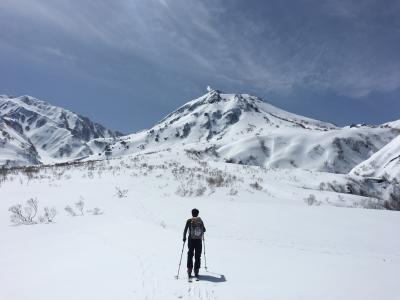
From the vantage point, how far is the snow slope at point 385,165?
36375mm

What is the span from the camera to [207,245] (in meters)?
12.4

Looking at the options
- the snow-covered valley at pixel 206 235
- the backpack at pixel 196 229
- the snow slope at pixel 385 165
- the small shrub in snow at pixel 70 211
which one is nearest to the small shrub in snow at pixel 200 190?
the snow-covered valley at pixel 206 235

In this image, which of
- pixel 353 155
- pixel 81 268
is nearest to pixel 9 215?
pixel 81 268

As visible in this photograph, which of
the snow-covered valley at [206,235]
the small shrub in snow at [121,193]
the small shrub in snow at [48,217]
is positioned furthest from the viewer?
the small shrub in snow at [121,193]

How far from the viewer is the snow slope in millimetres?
36375

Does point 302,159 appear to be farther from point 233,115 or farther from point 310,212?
point 233,115

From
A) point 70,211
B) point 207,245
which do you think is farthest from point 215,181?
point 207,245

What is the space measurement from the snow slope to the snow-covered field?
14195mm

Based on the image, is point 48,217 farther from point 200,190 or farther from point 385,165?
point 385,165

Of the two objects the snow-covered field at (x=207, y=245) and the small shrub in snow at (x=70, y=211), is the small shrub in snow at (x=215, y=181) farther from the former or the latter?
the small shrub in snow at (x=70, y=211)

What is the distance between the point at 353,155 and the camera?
7081cm

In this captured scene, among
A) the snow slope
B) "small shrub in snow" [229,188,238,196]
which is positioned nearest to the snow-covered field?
"small shrub in snow" [229,188,238,196]

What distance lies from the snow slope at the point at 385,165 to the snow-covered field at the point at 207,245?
1419 cm

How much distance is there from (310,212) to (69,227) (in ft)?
37.9
